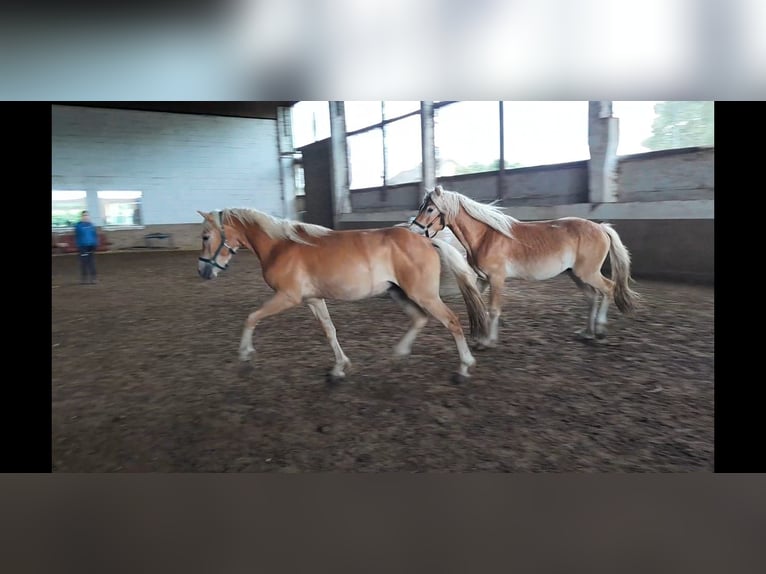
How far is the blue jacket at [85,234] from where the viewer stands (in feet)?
8.40

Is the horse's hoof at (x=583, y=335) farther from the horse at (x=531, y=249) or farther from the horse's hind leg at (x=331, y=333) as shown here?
the horse's hind leg at (x=331, y=333)

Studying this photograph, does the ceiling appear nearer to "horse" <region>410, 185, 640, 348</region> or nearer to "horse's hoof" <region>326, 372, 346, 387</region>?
"horse" <region>410, 185, 640, 348</region>

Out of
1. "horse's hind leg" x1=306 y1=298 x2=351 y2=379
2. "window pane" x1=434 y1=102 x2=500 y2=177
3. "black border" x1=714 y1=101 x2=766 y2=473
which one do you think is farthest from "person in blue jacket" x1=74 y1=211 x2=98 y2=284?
"black border" x1=714 y1=101 x2=766 y2=473

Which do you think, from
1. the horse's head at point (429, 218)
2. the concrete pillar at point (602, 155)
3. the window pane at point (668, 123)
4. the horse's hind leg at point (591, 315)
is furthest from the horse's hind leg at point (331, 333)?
the window pane at point (668, 123)

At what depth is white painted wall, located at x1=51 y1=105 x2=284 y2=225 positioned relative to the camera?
254 cm

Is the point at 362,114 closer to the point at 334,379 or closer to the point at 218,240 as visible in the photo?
the point at 218,240

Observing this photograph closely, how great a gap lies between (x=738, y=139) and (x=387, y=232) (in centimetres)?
196

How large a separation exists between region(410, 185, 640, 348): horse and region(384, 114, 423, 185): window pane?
0.16 metres

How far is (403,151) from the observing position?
2596 millimetres

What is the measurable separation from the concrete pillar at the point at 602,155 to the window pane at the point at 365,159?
3.74ft

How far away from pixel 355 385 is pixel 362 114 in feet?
4.79

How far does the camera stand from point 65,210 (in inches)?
101

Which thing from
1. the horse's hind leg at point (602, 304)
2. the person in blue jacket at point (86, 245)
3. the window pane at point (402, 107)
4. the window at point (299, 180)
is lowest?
the horse's hind leg at point (602, 304)

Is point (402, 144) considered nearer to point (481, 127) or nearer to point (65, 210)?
point (481, 127)
